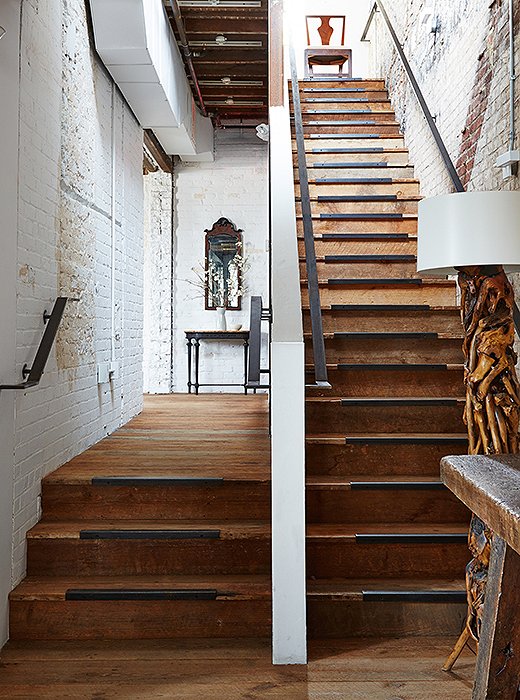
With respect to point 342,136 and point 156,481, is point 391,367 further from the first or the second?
point 342,136

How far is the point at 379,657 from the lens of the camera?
121 inches

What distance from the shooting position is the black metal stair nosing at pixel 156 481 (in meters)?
3.87

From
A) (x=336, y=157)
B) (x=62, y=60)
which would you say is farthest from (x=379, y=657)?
(x=336, y=157)

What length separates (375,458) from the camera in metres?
3.94

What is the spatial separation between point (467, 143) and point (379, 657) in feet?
10.0

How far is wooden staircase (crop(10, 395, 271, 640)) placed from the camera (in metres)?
3.34

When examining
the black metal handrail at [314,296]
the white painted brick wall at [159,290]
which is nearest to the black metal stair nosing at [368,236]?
the black metal handrail at [314,296]

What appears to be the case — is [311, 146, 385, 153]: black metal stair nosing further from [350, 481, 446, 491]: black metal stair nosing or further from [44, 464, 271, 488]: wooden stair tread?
[350, 481, 446, 491]: black metal stair nosing

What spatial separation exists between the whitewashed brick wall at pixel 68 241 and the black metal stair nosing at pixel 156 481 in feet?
1.04

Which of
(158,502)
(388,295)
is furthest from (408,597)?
(388,295)

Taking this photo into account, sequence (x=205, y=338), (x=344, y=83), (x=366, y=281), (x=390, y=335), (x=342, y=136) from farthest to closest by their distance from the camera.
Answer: (x=205, y=338), (x=344, y=83), (x=342, y=136), (x=366, y=281), (x=390, y=335)

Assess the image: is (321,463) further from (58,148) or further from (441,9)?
(441,9)

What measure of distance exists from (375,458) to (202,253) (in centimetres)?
580

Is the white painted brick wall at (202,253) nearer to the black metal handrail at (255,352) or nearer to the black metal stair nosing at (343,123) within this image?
the black metal stair nosing at (343,123)
